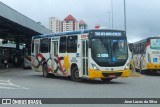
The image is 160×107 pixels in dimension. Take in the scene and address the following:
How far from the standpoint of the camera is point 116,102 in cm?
1420

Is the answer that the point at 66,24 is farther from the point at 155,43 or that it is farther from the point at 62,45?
the point at 62,45

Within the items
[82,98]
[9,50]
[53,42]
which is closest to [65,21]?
[9,50]

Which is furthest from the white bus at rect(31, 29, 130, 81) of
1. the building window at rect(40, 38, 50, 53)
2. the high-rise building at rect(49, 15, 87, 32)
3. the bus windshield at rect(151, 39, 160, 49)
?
the high-rise building at rect(49, 15, 87, 32)

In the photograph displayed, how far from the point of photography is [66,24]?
78.3 meters

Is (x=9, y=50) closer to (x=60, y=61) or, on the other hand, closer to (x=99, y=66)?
(x=60, y=61)

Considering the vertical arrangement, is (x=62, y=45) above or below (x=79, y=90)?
above

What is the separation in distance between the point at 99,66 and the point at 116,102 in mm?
8358

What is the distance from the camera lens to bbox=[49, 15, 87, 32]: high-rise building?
242ft

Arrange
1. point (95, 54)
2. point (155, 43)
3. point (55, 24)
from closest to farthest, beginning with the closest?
point (95, 54), point (155, 43), point (55, 24)

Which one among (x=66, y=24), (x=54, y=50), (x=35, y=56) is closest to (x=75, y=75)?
(x=54, y=50)

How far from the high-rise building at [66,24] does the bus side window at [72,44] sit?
4308 cm

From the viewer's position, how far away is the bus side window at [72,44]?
2422 cm

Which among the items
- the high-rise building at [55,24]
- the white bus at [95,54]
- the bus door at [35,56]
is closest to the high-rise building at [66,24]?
the high-rise building at [55,24]

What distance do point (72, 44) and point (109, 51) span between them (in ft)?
8.62
